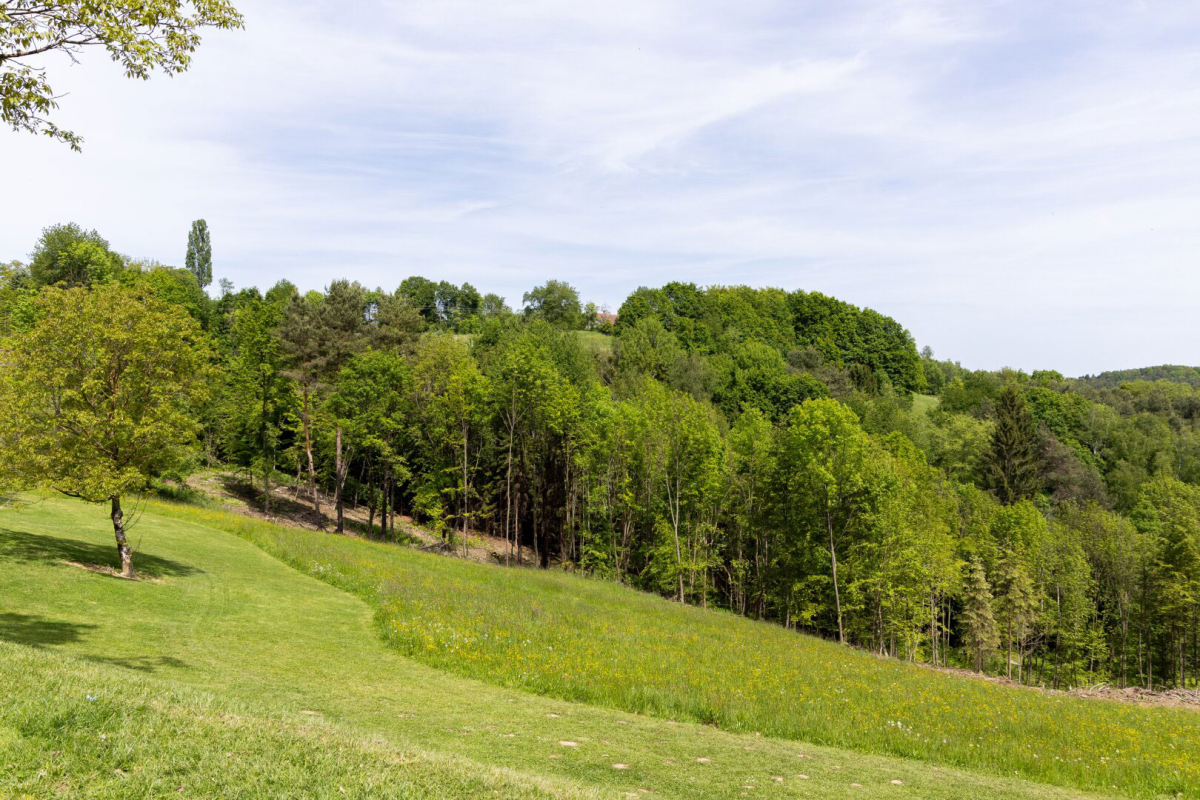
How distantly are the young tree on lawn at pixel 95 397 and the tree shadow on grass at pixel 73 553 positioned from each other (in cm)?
103

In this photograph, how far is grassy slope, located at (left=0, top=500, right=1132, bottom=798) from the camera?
6352 millimetres

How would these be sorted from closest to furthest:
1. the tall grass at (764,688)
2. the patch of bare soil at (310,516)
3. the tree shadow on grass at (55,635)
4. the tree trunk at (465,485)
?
the tree shadow on grass at (55,635) → the tall grass at (764,688) → the tree trunk at (465,485) → the patch of bare soil at (310,516)

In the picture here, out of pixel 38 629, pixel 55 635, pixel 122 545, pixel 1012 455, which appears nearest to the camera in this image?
pixel 55 635

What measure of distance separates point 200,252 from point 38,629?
191168 millimetres

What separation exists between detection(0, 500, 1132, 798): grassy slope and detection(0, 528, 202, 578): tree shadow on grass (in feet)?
0.38

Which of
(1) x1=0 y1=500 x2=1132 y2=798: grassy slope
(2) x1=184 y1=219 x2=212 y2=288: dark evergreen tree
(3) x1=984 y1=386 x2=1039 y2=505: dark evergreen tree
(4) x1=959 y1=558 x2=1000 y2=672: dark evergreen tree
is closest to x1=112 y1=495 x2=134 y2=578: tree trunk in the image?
(1) x1=0 y1=500 x2=1132 y2=798: grassy slope

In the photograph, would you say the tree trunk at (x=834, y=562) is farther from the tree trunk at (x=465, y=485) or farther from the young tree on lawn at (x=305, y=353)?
the young tree on lawn at (x=305, y=353)

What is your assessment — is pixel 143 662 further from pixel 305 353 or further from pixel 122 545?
pixel 305 353

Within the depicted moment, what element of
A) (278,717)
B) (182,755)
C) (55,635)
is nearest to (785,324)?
(55,635)

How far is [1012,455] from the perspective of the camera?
88.7 meters

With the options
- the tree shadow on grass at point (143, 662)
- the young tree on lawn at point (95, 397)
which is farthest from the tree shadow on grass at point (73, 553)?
the tree shadow on grass at point (143, 662)

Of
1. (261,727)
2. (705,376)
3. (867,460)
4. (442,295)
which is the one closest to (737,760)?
(261,727)

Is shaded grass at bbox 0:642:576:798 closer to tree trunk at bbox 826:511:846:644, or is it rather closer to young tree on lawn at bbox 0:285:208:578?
young tree on lawn at bbox 0:285:208:578

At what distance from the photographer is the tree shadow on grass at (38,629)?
1248 cm
